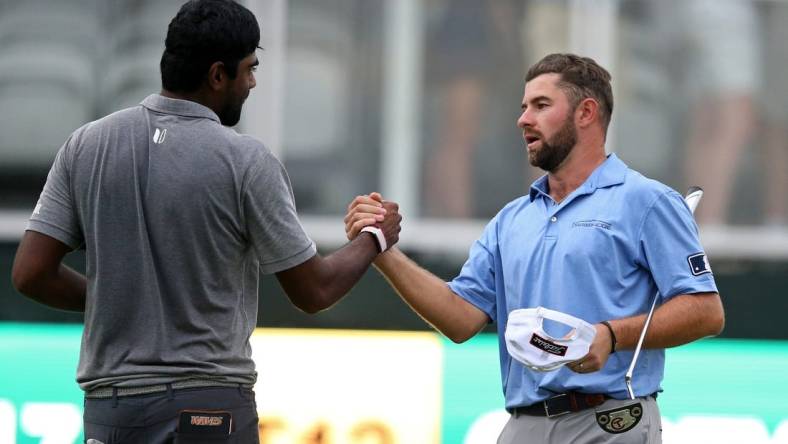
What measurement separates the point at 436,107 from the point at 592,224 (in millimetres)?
3862

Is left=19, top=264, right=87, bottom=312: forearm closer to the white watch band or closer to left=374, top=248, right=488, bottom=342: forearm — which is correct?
the white watch band

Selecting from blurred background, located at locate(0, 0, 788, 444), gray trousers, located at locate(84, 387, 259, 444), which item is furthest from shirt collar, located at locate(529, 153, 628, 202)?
blurred background, located at locate(0, 0, 788, 444)

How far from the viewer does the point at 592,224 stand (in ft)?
15.1

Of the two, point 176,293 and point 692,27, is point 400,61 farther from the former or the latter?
point 176,293

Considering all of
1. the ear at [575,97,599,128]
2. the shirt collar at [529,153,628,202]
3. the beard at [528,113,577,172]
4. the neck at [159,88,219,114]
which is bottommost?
the shirt collar at [529,153,628,202]

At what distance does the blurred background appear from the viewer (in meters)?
8.27

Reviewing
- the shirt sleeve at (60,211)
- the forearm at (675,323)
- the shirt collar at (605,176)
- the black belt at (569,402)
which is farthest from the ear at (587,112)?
Answer: the shirt sleeve at (60,211)

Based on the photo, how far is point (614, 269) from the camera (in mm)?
4512

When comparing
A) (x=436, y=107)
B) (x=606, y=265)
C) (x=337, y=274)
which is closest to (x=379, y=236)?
(x=337, y=274)

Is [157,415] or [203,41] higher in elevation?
[203,41]

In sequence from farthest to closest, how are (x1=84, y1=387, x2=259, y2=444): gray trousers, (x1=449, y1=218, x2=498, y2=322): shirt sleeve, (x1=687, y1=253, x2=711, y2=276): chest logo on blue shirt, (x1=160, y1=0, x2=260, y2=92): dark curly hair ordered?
(x1=449, y1=218, x2=498, y2=322): shirt sleeve → (x1=687, y1=253, x2=711, y2=276): chest logo on blue shirt → (x1=160, y1=0, x2=260, y2=92): dark curly hair → (x1=84, y1=387, x2=259, y2=444): gray trousers

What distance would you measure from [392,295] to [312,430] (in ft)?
3.25

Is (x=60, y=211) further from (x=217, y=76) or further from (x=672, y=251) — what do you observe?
(x=672, y=251)

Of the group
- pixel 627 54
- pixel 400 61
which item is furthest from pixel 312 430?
pixel 627 54
